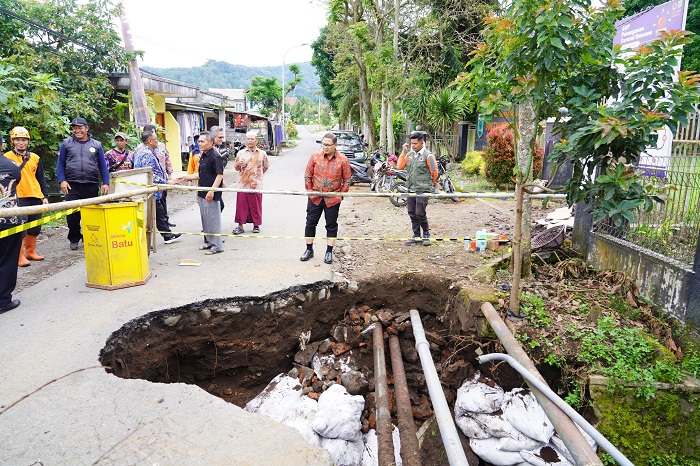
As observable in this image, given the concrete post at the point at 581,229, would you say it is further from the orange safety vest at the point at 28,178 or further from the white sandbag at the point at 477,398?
the orange safety vest at the point at 28,178

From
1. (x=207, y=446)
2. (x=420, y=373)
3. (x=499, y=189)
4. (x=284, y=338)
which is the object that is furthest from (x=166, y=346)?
(x=499, y=189)

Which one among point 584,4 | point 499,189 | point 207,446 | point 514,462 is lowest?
point 514,462

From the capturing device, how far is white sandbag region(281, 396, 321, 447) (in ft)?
13.6

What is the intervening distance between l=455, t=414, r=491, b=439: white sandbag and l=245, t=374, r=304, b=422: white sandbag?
163 centimetres

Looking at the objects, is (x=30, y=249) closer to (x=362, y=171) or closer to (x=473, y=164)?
(x=362, y=171)

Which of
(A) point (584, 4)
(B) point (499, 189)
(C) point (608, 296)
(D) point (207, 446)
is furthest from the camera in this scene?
(B) point (499, 189)

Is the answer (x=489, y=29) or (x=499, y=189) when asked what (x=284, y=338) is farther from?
(x=499, y=189)

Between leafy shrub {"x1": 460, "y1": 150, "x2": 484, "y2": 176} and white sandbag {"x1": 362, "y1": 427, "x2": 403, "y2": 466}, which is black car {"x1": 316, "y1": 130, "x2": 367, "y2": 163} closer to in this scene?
leafy shrub {"x1": 460, "y1": 150, "x2": 484, "y2": 176}

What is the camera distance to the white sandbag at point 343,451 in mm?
4071

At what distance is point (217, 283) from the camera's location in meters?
5.39

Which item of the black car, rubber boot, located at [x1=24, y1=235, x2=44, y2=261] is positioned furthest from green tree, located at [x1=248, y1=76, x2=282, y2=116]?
rubber boot, located at [x1=24, y1=235, x2=44, y2=261]

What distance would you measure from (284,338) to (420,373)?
1682 mm

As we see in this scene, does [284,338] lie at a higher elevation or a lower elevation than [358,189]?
lower

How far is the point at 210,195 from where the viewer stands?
6.53 metres
